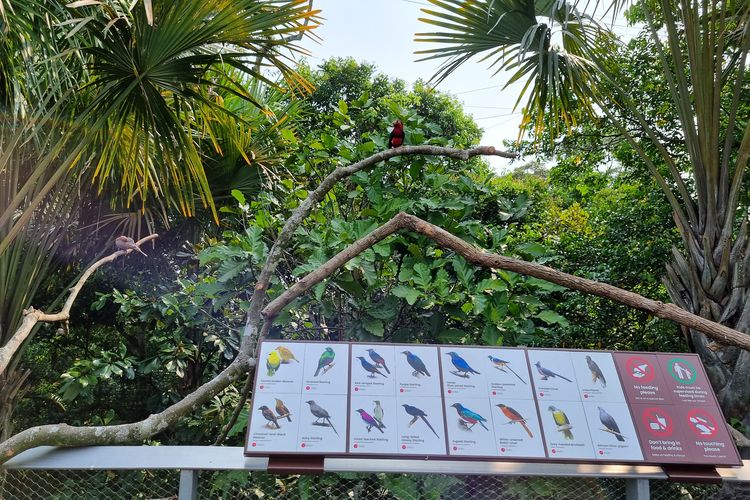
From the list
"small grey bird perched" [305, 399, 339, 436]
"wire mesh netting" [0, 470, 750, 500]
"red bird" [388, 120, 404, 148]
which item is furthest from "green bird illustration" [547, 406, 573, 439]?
"red bird" [388, 120, 404, 148]

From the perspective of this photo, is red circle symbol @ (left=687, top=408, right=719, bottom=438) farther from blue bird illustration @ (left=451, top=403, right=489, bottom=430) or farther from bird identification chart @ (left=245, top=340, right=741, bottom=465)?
blue bird illustration @ (left=451, top=403, right=489, bottom=430)

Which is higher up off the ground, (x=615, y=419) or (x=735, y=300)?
(x=735, y=300)

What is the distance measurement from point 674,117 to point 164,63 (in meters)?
4.82

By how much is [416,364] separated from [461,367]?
179 mm

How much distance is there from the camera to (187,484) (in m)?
1.85

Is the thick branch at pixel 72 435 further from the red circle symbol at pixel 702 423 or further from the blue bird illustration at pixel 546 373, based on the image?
the red circle symbol at pixel 702 423

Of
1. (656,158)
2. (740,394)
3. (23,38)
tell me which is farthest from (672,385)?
(656,158)

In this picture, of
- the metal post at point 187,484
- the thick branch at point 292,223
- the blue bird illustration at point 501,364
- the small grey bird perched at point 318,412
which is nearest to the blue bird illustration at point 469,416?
the blue bird illustration at point 501,364

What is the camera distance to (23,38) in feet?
9.65

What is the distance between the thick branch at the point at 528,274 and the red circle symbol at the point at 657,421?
54cm

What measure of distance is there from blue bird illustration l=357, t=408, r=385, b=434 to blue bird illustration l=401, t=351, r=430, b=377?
0.25 meters

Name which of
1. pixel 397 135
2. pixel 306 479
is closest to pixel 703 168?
pixel 397 135

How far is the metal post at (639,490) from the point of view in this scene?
197cm

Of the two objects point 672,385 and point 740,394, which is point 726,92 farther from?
point 672,385
